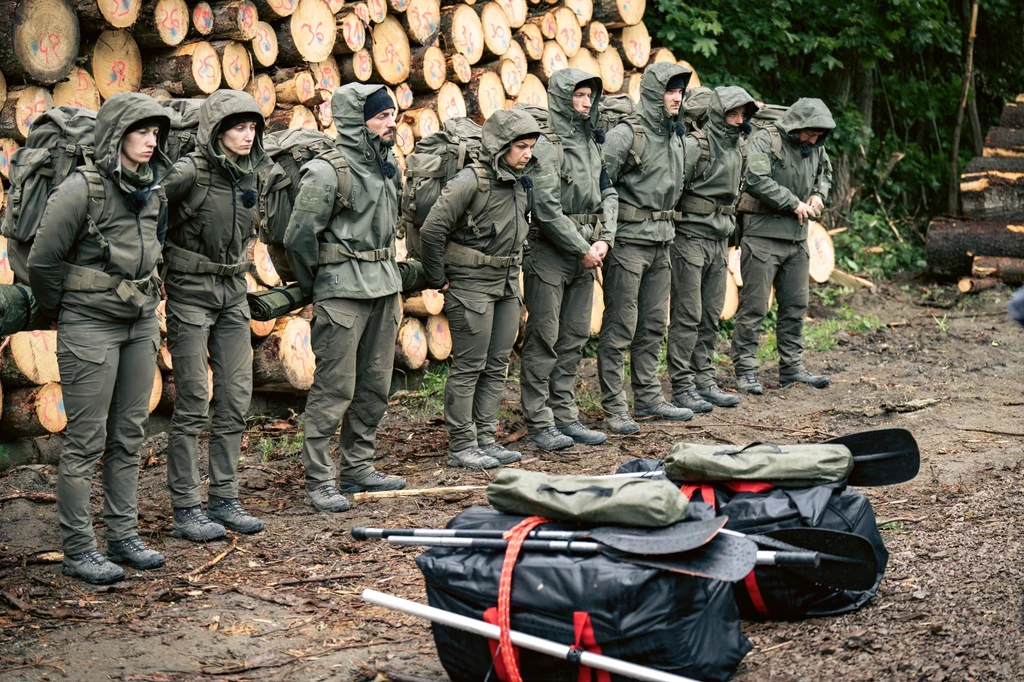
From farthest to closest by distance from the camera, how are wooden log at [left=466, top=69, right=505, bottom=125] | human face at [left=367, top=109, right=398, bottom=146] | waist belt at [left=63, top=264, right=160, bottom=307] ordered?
wooden log at [left=466, top=69, right=505, bottom=125] → human face at [left=367, top=109, right=398, bottom=146] → waist belt at [left=63, top=264, right=160, bottom=307]

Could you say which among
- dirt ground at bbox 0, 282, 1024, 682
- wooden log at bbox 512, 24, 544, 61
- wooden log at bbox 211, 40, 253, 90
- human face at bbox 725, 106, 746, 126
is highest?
wooden log at bbox 512, 24, 544, 61

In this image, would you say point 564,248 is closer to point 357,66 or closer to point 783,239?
point 357,66

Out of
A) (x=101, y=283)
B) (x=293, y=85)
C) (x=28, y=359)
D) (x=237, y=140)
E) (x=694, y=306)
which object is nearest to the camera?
(x=101, y=283)

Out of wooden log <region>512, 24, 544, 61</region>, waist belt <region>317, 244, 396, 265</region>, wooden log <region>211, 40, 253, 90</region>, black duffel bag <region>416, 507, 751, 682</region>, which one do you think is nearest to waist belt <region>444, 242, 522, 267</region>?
waist belt <region>317, 244, 396, 265</region>

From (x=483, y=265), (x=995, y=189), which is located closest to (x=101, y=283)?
(x=483, y=265)

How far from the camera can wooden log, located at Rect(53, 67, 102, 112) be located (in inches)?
272

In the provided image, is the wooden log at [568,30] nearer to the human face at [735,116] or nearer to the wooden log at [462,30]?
the wooden log at [462,30]

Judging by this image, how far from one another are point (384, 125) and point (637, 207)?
8.42 ft

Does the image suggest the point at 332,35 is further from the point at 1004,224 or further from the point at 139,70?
the point at 1004,224

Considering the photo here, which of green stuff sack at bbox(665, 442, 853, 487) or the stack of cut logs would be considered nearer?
green stuff sack at bbox(665, 442, 853, 487)

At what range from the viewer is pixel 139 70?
295 inches

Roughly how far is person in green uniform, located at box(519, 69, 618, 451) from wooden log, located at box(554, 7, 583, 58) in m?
2.58

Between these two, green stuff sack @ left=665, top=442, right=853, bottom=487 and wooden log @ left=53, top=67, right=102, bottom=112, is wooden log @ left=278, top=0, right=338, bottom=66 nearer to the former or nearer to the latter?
wooden log @ left=53, top=67, right=102, bottom=112

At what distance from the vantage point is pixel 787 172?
9750 millimetres
